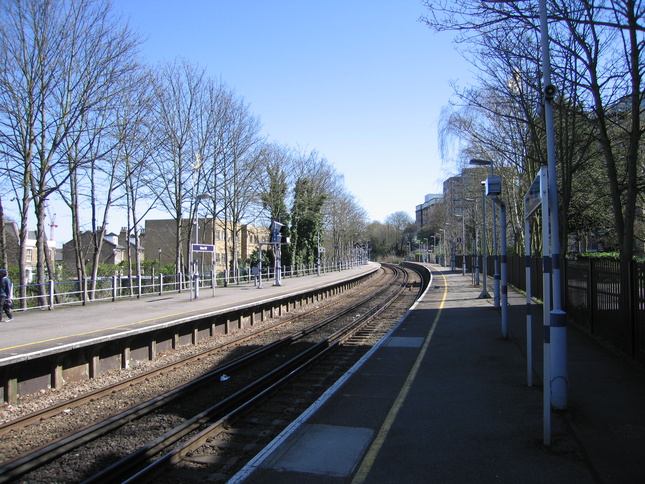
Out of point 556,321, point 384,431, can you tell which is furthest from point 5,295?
point 556,321

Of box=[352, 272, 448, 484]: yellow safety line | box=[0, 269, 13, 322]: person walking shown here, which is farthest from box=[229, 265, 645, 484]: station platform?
box=[0, 269, 13, 322]: person walking

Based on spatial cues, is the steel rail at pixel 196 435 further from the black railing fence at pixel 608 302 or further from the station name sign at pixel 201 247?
the station name sign at pixel 201 247

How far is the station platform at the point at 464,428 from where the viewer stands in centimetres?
478

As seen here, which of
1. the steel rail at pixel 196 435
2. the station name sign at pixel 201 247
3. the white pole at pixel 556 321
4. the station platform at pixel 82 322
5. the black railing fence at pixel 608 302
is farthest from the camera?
the station name sign at pixel 201 247

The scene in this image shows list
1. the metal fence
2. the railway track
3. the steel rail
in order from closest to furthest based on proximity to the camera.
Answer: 1. the steel rail
2. the railway track
3. the metal fence

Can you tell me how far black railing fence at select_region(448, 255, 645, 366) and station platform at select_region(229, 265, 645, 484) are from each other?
1.41 ft

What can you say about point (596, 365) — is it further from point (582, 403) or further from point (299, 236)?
point (299, 236)

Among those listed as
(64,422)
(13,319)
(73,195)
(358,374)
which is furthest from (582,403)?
(73,195)

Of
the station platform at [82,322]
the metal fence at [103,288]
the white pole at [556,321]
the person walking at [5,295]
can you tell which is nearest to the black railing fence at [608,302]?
the white pole at [556,321]

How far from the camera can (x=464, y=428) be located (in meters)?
6.00

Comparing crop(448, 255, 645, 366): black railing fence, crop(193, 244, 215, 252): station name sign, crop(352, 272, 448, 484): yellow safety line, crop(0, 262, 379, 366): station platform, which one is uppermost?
Answer: crop(193, 244, 215, 252): station name sign

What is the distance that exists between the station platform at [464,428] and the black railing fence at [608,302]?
0.43 meters

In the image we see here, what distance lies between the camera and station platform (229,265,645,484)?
15.7 ft

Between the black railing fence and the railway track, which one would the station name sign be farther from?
the black railing fence
